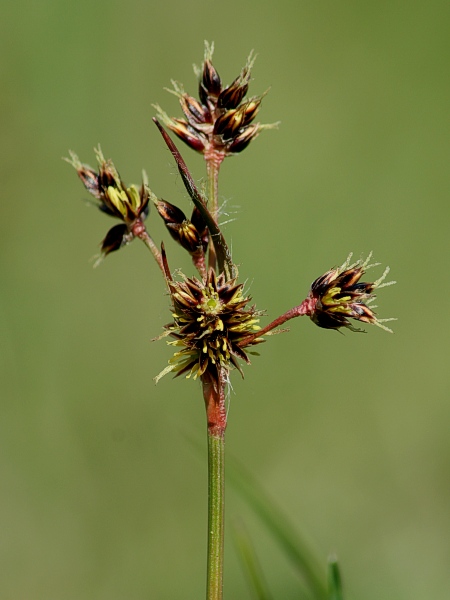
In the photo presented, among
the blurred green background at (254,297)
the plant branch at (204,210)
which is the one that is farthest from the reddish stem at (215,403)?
the blurred green background at (254,297)

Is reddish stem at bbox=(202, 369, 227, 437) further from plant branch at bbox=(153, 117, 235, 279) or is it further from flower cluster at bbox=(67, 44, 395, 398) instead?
plant branch at bbox=(153, 117, 235, 279)

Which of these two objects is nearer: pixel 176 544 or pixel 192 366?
pixel 192 366

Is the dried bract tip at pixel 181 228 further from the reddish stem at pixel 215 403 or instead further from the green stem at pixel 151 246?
the reddish stem at pixel 215 403

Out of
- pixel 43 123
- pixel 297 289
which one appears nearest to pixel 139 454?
pixel 297 289

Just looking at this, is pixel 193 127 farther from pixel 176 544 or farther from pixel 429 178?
pixel 429 178

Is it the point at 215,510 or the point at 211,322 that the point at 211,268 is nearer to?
the point at 211,322

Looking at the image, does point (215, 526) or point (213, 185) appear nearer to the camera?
point (215, 526)

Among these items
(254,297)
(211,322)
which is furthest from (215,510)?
(254,297)
